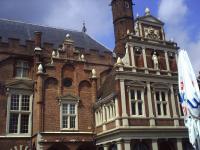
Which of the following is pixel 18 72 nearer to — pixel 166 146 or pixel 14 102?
pixel 14 102

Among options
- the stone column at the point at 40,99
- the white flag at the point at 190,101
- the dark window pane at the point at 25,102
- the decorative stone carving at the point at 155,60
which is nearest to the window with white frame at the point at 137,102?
the decorative stone carving at the point at 155,60

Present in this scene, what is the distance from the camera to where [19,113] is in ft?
80.8

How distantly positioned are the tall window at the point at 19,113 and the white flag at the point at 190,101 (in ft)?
58.2

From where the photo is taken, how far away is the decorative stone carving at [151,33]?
87.0 feet

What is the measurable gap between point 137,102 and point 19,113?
34.0 ft

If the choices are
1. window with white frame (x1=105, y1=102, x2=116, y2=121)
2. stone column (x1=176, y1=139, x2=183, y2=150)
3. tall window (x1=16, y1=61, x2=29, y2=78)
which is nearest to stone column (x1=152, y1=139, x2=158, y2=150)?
stone column (x1=176, y1=139, x2=183, y2=150)

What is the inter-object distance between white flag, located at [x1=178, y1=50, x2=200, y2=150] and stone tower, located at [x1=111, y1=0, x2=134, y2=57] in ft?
70.6

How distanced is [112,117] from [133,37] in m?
7.63

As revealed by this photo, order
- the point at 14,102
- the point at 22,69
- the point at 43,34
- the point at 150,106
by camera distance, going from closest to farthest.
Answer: the point at 150,106 → the point at 14,102 → the point at 22,69 → the point at 43,34

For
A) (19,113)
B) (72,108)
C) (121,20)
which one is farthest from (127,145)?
(121,20)

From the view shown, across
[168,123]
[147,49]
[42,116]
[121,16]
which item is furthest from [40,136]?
[121,16]

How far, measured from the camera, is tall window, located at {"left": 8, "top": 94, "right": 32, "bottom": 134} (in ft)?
79.9

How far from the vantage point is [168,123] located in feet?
76.8

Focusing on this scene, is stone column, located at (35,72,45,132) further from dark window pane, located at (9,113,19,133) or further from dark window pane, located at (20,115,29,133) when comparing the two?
dark window pane, located at (9,113,19,133)
